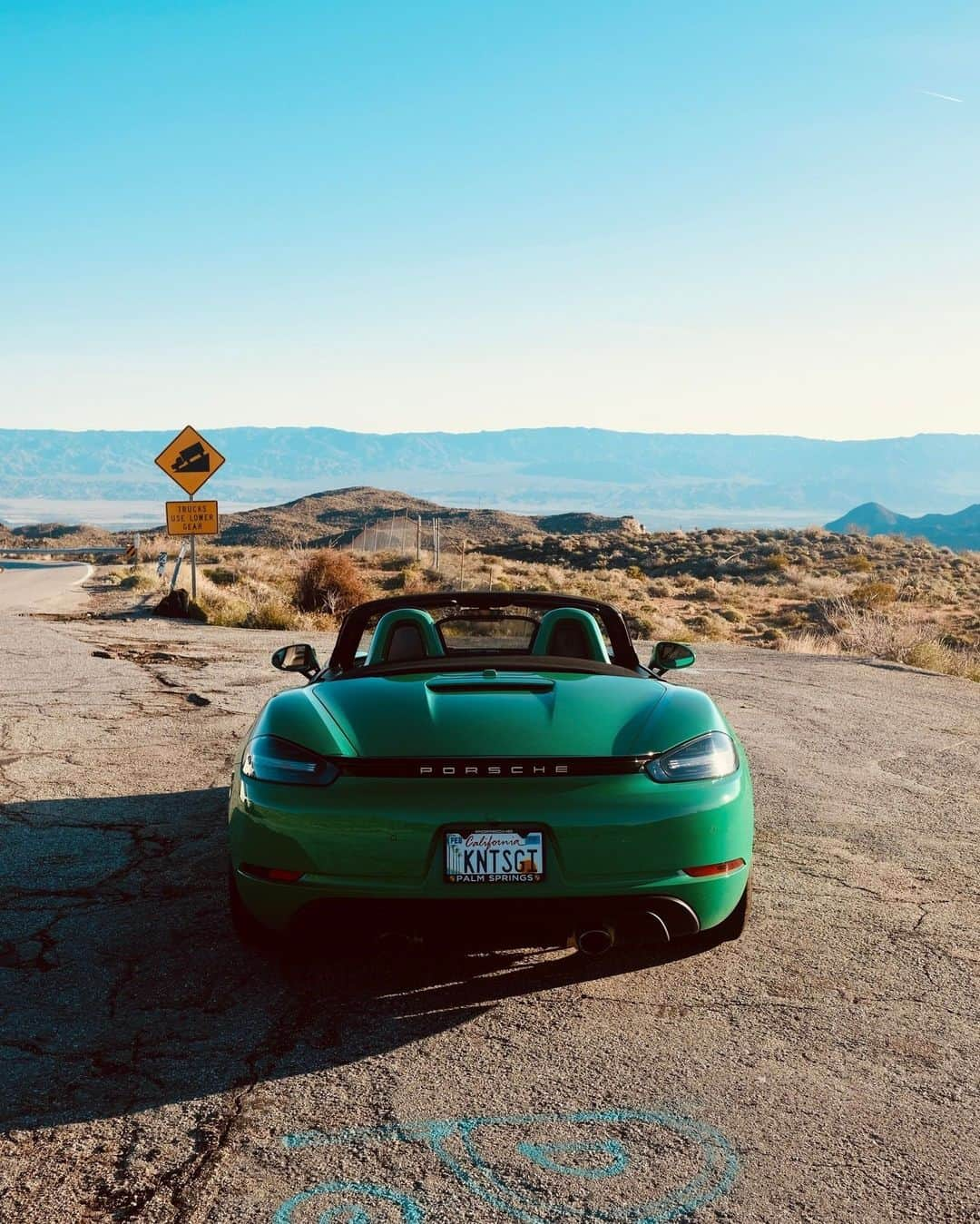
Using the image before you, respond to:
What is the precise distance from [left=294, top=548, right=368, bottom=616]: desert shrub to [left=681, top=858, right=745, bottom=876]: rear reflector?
21102mm

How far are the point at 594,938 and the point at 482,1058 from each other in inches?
21.6

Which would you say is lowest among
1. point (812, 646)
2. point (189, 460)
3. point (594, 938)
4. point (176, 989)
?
point (812, 646)

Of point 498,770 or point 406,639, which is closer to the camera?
point 498,770

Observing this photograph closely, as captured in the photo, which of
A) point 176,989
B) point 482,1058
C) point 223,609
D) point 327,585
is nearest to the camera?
point 482,1058

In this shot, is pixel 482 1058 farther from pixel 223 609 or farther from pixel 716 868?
pixel 223 609

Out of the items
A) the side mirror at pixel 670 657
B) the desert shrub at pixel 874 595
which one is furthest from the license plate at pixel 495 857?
the desert shrub at pixel 874 595

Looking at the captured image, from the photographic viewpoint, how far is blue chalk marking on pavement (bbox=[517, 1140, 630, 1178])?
3.08 meters

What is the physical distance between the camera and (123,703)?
36.4 ft

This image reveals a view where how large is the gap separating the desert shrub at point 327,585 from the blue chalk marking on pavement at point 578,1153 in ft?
72.5

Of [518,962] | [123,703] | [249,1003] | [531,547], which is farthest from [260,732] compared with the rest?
[531,547]

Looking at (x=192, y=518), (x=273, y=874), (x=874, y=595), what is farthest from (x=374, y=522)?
(x=273, y=874)

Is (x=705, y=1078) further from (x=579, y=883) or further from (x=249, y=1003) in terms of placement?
(x=249, y=1003)

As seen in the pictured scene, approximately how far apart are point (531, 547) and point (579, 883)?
2574 inches

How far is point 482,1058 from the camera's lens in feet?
12.3
